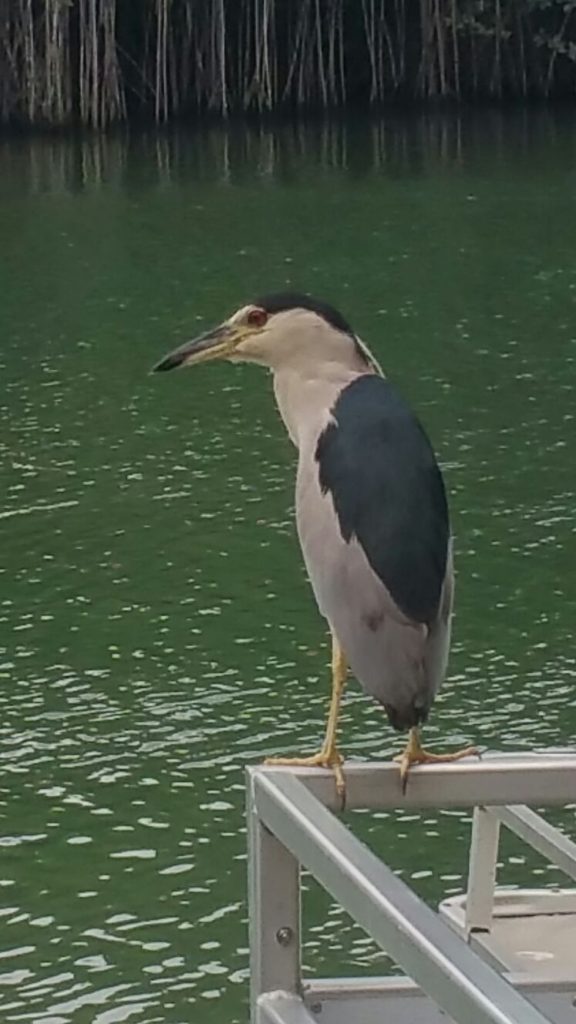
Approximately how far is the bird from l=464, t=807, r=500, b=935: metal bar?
146mm

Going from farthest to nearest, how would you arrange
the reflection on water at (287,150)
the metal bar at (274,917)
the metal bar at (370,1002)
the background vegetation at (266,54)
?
the background vegetation at (266,54)
the reflection on water at (287,150)
the metal bar at (370,1002)
the metal bar at (274,917)

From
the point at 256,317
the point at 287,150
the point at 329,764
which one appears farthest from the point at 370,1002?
the point at 287,150

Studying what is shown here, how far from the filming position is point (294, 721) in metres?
5.89

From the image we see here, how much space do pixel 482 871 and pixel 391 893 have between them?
43.1 inches

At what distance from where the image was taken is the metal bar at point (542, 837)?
238cm

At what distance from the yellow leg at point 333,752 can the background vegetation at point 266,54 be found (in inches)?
872

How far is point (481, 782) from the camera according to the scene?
191 centimetres

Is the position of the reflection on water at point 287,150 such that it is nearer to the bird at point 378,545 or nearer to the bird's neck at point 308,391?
the bird's neck at point 308,391

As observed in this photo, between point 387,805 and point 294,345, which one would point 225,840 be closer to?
point 294,345

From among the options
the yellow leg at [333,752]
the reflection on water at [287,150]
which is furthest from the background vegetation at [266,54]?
the yellow leg at [333,752]

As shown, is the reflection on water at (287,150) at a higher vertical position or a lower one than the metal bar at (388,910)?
lower

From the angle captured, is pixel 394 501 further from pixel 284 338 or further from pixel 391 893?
pixel 391 893

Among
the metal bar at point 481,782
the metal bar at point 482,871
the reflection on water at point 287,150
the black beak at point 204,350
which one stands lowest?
the reflection on water at point 287,150

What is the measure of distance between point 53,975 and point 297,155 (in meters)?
17.3
